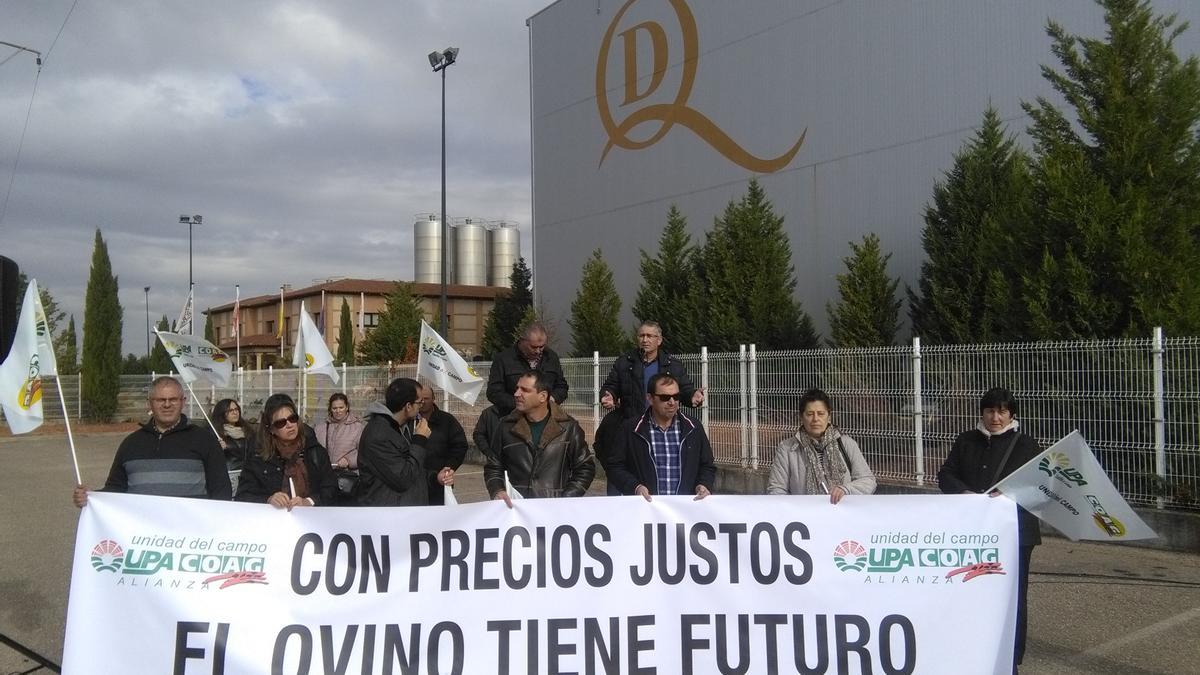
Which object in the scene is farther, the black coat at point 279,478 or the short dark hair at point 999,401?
the black coat at point 279,478

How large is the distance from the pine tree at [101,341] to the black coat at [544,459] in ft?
119

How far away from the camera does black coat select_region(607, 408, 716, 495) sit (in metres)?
5.42

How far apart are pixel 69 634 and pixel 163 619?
0.41m

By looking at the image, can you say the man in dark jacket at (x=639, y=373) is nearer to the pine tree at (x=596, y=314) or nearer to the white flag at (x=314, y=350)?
the white flag at (x=314, y=350)

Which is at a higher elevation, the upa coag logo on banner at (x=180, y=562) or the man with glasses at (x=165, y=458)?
the man with glasses at (x=165, y=458)

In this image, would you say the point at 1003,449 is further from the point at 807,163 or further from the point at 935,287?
the point at 807,163

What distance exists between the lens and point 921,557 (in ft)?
15.2

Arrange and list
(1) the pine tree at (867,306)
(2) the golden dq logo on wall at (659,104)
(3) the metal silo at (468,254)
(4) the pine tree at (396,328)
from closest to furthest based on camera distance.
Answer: (1) the pine tree at (867,306) → (2) the golden dq logo on wall at (659,104) → (4) the pine tree at (396,328) → (3) the metal silo at (468,254)

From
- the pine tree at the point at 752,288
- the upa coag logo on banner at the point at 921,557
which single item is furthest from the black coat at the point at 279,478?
the pine tree at the point at 752,288

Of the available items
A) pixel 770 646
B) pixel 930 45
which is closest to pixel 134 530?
pixel 770 646

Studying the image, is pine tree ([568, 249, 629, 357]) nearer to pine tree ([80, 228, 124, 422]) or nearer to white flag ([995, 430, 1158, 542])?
pine tree ([80, 228, 124, 422])

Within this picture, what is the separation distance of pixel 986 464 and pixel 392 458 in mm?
3207

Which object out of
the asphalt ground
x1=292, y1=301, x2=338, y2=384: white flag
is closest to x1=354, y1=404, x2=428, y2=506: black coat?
the asphalt ground

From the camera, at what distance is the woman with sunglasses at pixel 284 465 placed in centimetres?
557
